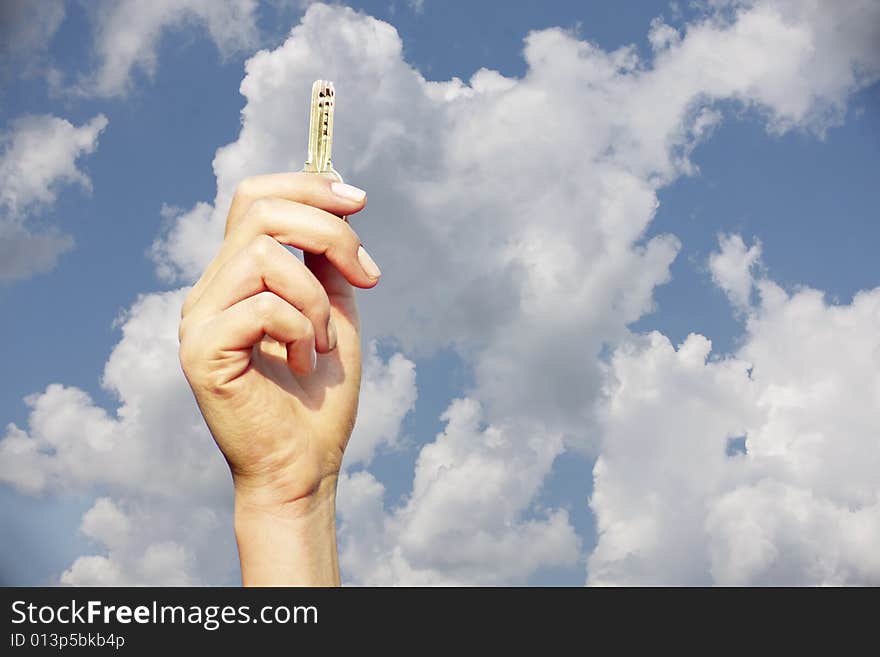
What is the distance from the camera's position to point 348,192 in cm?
513

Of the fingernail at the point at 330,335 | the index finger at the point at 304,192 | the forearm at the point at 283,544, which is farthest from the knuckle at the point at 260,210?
the forearm at the point at 283,544

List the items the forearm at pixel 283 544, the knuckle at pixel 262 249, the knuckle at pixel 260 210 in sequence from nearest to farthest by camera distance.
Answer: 1. the knuckle at pixel 262 249
2. the knuckle at pixel 260 210
3. the forearm at pixel 283 544

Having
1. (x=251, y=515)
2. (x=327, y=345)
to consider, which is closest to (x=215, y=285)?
(x=327, y=345)

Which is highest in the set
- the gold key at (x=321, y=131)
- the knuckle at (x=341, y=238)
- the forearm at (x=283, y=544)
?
the gold key at (x=321, y=131)

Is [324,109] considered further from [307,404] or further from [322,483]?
[322,483]

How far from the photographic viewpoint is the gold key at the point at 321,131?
5.26 meters

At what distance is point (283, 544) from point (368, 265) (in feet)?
6.27

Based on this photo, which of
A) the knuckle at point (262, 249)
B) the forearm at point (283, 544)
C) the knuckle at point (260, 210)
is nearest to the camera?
the knuckle at point (262, 249)

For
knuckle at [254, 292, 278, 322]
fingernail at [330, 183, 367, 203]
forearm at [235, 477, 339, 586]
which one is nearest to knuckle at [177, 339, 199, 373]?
knuckle at [254, 292, 278, 322]

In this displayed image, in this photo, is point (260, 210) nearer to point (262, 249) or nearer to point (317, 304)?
point (262, 249)

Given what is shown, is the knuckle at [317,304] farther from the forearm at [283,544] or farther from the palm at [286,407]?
the forearm at [283,544]

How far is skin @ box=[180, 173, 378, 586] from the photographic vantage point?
4.76 m

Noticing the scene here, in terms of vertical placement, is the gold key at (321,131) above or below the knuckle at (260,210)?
above

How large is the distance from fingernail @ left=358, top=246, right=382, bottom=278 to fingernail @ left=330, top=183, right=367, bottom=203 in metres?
0.31
